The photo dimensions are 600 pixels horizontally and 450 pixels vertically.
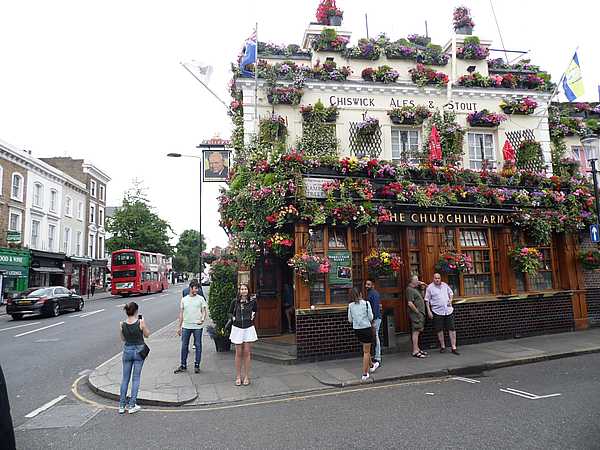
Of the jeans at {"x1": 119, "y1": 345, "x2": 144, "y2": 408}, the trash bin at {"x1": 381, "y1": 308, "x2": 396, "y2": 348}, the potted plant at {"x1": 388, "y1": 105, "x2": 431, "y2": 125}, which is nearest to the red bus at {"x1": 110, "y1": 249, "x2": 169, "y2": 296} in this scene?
the potted plant at {"x1": 388, "y1": 105, "x2": 431, "y2": 125}

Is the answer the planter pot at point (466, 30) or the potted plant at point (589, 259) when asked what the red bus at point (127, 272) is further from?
the potted plant at point (589, 259)

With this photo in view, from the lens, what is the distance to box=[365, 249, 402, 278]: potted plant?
31.3ft

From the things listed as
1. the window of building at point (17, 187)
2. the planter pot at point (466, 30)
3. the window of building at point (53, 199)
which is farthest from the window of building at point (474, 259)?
the window of building at point (53, 199)

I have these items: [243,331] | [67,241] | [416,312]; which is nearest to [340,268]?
[416,312]

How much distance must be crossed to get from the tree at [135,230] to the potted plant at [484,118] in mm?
43469

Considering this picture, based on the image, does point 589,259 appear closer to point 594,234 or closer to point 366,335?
point 594,234

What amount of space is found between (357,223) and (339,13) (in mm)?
7509

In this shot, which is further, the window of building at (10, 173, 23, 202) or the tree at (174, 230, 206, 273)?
the tree at (174, 230, 206, 273)

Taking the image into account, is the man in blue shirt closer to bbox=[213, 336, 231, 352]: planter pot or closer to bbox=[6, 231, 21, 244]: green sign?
bbox=[213, 336, 231, 352]: planter pot

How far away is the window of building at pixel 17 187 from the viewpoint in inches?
1212

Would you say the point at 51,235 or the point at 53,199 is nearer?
the point at 51,235

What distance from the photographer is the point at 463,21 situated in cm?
1372

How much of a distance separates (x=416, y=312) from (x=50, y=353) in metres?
9.78

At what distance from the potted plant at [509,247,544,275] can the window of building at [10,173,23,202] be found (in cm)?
3367
